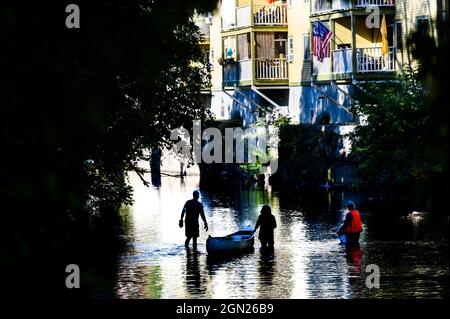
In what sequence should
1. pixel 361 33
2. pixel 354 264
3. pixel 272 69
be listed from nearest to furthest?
pixel 354 264, pixel 361 33, pixel 272 69

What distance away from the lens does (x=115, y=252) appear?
115 ft

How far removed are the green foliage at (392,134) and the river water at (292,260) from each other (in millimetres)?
2235

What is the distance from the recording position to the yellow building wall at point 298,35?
7044 centimetres

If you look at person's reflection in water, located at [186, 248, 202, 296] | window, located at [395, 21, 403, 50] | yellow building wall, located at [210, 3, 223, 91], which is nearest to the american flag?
window, located at [395, 21, 403, 50]

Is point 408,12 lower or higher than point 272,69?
higher

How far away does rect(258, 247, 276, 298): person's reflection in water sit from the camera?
92.8ft

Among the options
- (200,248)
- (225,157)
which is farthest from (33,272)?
(225,157)

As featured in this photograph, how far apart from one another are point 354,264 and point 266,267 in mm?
2127

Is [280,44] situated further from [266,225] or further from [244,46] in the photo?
[266,225]

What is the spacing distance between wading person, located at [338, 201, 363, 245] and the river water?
1.29ft

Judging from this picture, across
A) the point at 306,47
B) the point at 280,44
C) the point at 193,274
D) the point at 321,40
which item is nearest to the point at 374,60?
the point at 321,40

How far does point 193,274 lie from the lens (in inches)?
1194

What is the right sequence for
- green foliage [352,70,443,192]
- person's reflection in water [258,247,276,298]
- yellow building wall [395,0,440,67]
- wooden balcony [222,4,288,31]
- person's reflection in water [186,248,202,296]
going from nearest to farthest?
person's reflection in water [186,248,202,296] → person's reflection in water [258,247,276,298] → green foliage [352,70,443,192] → yellow building wall [395,0,440,67] → wooden balcony [222,4,288,31]

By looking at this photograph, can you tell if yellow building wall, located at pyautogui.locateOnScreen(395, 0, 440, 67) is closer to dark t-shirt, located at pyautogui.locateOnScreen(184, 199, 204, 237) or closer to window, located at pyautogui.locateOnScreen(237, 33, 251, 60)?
window, located at pyautogui.locateOnScreen(237, 33, 251, 60)
